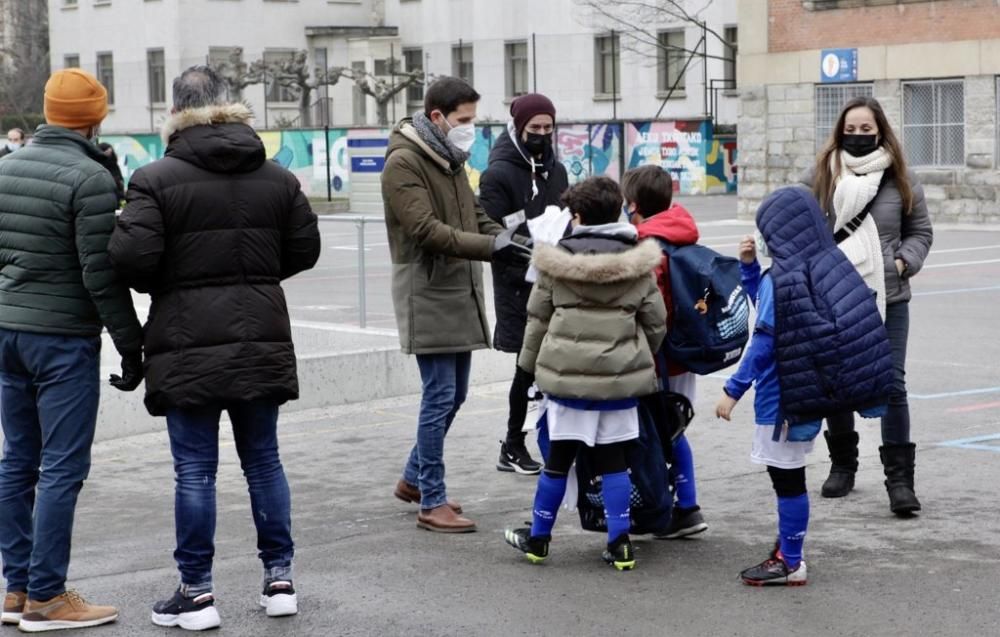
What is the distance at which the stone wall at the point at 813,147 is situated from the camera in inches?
1193

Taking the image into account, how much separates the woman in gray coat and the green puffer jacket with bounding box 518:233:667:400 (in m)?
1.37

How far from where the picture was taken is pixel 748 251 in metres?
6.74

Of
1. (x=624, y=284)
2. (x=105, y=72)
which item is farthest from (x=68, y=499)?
(x=105, y=72)

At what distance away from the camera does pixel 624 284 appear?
6.36 meters

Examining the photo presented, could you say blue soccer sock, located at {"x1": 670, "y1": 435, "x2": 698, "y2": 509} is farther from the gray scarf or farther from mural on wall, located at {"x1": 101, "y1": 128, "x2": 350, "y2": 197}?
mural on wall, located at {"x1": 101, "y1": 128, "x2": 350, "y2": 197}

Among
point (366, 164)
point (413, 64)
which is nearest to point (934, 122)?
point (366, 164)

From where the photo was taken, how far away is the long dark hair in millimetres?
7520

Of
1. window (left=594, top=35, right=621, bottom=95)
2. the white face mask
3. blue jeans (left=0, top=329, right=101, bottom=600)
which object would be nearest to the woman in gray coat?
the white face mask

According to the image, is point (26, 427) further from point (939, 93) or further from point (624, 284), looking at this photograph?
point (939, 93)

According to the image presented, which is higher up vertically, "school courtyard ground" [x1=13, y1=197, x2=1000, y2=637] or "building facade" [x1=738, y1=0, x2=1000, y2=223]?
"building facade" [x1=738, y1=0, x2=1000, y2=223]

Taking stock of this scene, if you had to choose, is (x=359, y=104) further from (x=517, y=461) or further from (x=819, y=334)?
Result: (x=819, y=334)

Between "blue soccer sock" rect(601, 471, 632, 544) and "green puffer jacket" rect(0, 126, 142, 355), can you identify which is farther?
"blue soccer sock" rect(601, 471, 632, 544)

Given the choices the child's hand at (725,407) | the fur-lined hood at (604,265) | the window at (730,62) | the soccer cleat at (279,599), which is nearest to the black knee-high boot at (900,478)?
the child's hand at (725,407)

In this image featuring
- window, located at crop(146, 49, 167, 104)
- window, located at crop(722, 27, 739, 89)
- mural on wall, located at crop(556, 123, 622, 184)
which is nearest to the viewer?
mural on wall, located at crop(556, 123, 622, 184)
